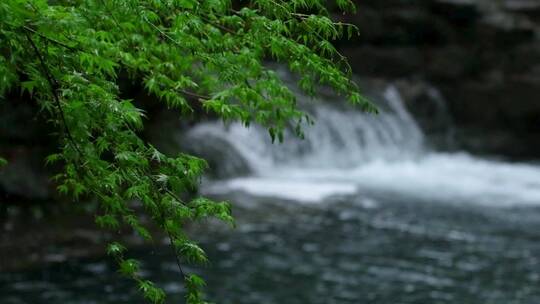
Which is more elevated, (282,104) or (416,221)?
(282,104)

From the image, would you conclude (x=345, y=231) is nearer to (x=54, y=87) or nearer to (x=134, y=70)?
(x=134, y=70)

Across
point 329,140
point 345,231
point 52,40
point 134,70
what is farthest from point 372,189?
point 52,40

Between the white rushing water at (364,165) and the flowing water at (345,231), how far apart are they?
0.14 feet

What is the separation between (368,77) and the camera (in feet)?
86.7

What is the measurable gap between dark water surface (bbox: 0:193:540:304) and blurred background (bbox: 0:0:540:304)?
33mm

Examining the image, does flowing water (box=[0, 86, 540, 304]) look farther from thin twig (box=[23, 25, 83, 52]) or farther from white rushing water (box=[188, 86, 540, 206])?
thin twig (box=[23, 25, 83, 52])

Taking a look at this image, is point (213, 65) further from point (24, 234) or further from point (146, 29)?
point (24, 234)

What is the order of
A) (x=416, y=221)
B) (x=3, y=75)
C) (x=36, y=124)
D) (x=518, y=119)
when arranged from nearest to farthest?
(x=3, y=75), (x=36, y=124), (x=416, y=221), (x=518, y=119)

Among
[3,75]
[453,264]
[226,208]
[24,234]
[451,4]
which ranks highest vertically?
[451,4]

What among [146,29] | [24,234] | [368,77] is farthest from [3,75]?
[368,77]

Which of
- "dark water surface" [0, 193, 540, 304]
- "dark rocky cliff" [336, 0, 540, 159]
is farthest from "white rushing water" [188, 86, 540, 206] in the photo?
"dark water surface" [0, 193, 540, 304]

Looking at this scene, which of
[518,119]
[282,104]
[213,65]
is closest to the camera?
[213,65]

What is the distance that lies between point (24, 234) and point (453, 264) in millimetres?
6789

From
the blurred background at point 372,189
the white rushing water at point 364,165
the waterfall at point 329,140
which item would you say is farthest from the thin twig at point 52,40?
the waterfall at point 329,140
